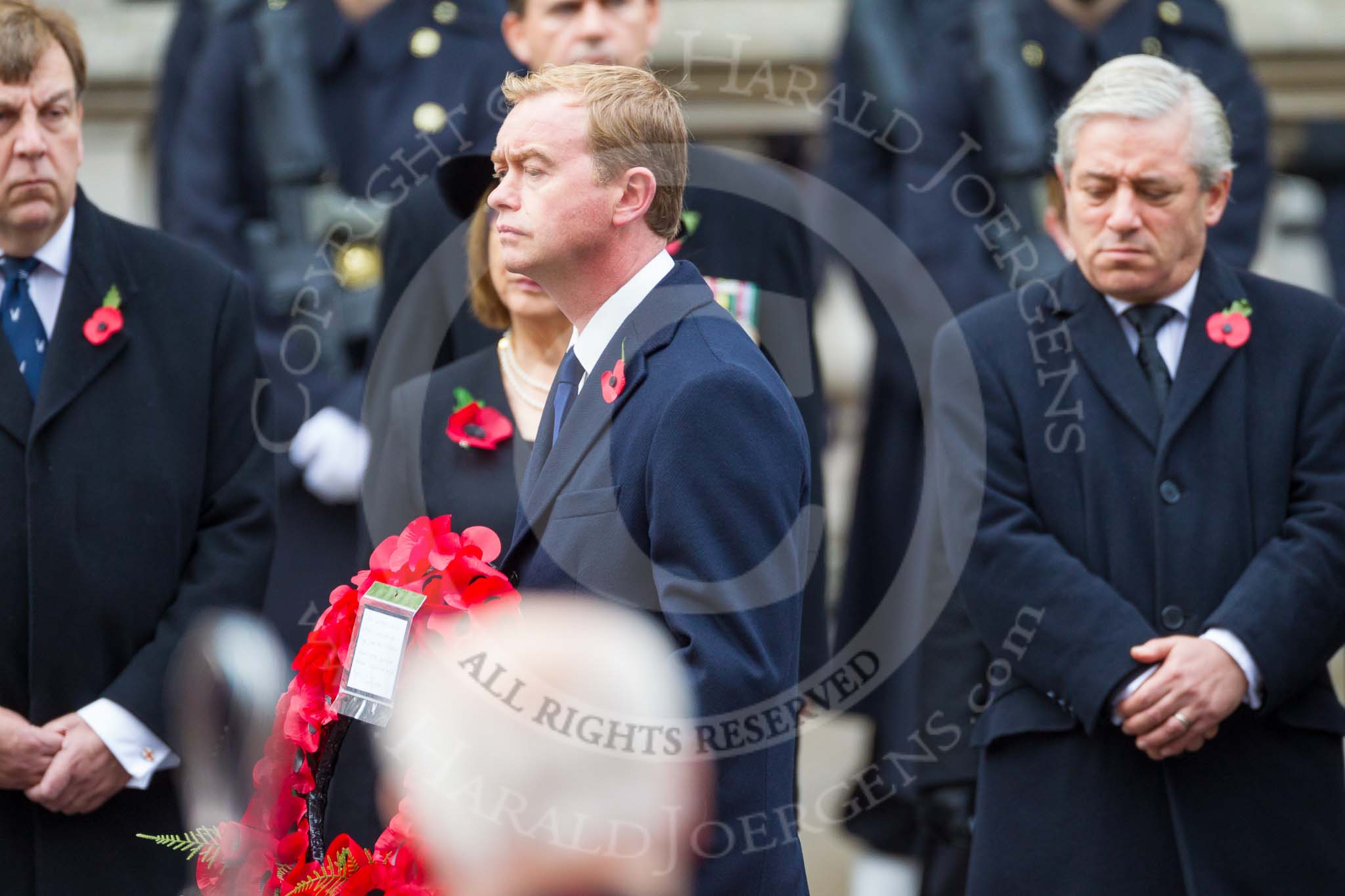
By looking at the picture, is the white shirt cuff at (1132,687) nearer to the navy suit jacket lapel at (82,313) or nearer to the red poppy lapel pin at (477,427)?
the red poppy lapel pin at (477,427)

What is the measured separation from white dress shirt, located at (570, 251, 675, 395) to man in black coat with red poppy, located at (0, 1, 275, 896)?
3.86 ft

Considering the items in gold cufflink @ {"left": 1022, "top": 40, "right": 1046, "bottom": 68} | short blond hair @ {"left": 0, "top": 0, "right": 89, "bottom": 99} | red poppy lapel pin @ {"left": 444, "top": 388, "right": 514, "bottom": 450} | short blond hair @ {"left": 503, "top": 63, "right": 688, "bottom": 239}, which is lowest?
red poppy lapel pin @ {"left": 444, "top": 388, "right": 514, "bottom": 450}

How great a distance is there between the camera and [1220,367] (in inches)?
129

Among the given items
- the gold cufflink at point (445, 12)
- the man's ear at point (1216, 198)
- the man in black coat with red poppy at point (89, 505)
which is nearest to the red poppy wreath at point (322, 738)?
the man in black coat with red poppy at point (89, 505)

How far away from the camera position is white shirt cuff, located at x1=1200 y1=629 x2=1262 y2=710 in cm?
314

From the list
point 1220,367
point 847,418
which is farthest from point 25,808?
point 847,418

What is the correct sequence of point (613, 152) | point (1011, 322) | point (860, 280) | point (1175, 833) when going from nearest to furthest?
point (613, 152) < point (1175, 833) < point (1011, 322) < point (860, 280)

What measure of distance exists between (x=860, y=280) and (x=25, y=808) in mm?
2684

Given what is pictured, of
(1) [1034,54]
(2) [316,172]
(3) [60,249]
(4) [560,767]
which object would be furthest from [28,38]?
(1) [1034,54]

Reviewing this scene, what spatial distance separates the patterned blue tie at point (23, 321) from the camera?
3439 mm

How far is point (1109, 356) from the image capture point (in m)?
3.34

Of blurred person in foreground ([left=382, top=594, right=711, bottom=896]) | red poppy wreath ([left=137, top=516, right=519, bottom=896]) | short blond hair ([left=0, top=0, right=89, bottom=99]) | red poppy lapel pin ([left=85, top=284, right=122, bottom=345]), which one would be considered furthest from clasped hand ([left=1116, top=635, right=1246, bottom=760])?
short blond hair ([left=0, top=0, right=89, bottom=99])

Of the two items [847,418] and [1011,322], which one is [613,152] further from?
[847,418]

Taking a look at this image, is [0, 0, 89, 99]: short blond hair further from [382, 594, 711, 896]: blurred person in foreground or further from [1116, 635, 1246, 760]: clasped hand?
[1116, 635, 1246, 760]: clasped hand
